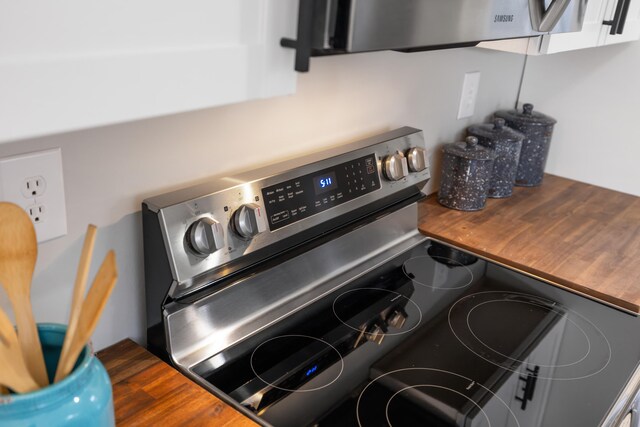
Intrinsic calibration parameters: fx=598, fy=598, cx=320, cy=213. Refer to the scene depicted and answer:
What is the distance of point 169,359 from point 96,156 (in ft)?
1.09

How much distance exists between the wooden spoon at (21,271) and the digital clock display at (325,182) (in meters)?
0.57

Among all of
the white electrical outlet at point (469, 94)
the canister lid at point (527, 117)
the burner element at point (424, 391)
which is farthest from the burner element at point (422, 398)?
the canister lid at point (527, 117)

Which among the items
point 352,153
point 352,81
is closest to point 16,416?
point 352,153

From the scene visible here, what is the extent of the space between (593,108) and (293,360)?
1400 millimetres

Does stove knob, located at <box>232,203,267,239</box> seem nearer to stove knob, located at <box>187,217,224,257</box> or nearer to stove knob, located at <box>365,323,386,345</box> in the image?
stove knob, located at <box>187,217,224,257</box>

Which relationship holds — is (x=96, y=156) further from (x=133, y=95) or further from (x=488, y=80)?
(x=488, y=80)

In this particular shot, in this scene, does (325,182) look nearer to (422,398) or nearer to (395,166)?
(395,166)

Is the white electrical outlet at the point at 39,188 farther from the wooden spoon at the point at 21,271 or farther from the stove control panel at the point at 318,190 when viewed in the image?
the stove control panel at the point at 318,190

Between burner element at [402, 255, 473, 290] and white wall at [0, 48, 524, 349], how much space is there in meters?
0.32

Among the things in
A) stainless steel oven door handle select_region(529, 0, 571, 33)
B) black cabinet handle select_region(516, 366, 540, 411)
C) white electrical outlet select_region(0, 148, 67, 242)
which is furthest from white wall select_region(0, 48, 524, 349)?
black cabinet handle select_region(516, 366, 540, 411)

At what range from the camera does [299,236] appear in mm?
1086

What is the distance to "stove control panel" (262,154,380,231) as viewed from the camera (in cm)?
102

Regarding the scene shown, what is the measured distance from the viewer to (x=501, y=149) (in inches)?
65.5

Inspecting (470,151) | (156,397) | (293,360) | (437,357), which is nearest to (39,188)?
(156,397)
